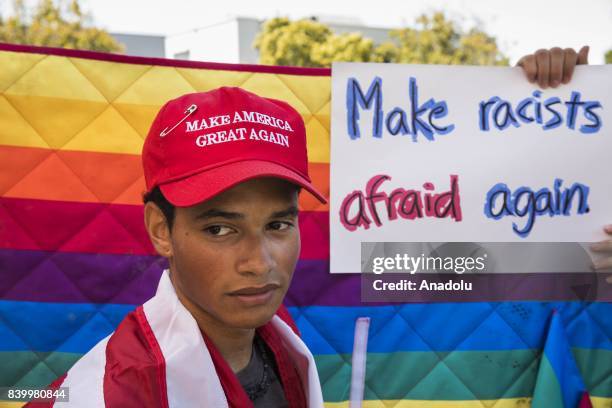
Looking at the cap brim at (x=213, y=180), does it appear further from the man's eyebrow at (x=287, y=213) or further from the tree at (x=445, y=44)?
the tree at (x=445, y=44)

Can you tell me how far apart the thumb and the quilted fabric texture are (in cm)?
72

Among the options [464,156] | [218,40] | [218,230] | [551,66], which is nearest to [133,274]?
[218,230]

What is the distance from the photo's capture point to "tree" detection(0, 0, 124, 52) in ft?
51.2

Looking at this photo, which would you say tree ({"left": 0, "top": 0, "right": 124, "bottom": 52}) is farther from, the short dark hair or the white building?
the short dark hair

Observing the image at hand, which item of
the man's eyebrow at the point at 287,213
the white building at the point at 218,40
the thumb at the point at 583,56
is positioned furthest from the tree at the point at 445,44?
the man's eyebrow at the point at 287,213

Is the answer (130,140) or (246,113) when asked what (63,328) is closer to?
(130,140)

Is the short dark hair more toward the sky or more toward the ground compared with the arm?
more toward the ground

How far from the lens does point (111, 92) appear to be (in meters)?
1.82

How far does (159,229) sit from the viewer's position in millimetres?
1223

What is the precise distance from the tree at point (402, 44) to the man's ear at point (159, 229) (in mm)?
16240

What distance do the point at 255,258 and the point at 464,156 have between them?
3.41 feet

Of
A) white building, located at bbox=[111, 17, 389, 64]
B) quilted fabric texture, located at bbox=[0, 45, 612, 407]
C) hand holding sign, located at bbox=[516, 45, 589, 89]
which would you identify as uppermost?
hand holding sign, located at bbox=[516, 45, 589, 89]

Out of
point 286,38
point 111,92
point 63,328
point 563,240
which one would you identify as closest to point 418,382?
point 563,240

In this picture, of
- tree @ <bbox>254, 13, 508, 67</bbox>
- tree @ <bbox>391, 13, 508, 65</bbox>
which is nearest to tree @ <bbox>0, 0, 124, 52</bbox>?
tree @ <bbox>254, 13, 508, 67</bbox>
